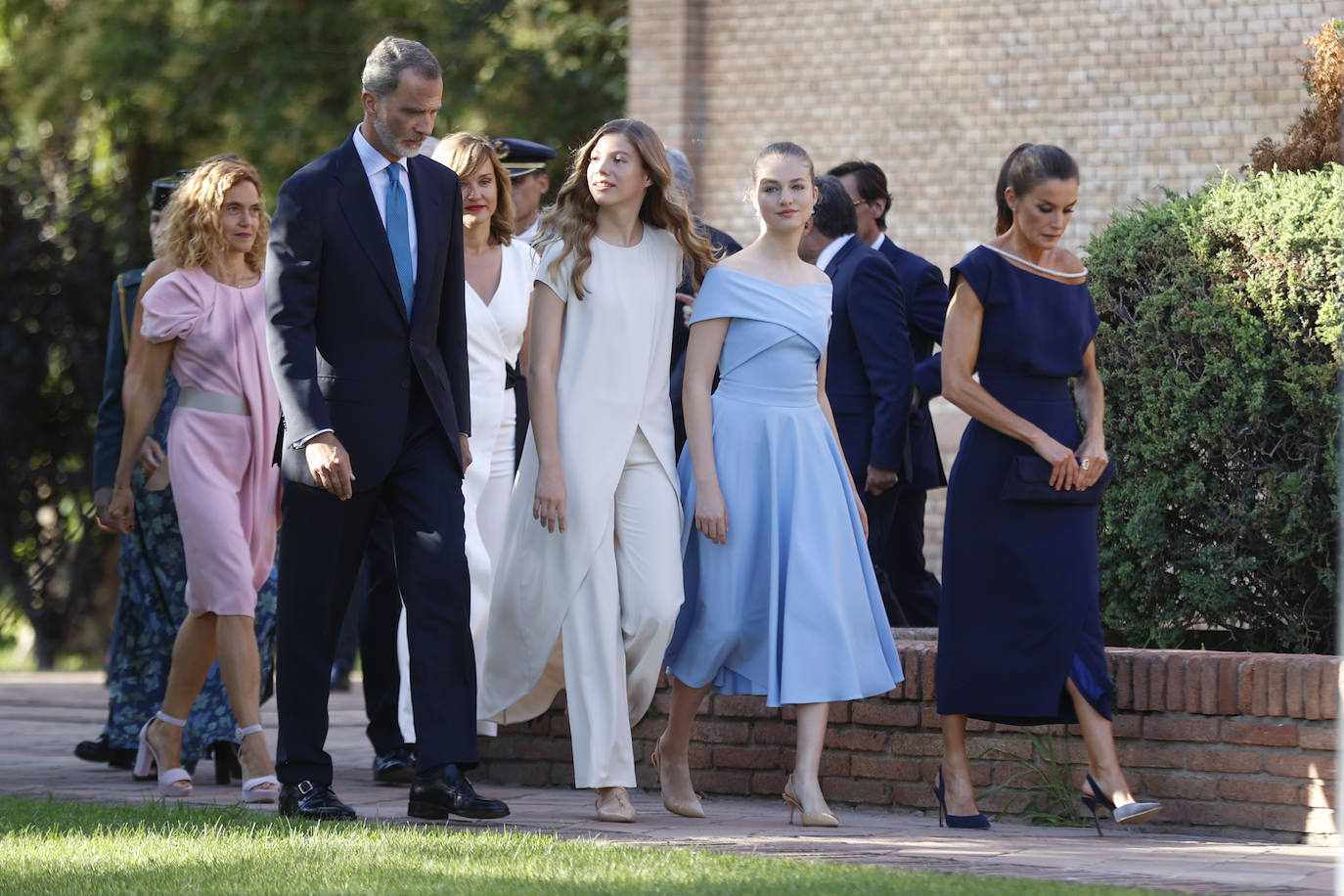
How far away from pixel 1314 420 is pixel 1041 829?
62.9 inches

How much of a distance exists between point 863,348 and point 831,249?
41 cm

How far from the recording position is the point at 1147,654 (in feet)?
19.6

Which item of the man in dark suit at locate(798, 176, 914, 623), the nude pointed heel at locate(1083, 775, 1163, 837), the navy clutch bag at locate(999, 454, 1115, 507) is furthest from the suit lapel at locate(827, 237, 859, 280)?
the nude pointed heel at locate(1083, 775, 1163, 837)

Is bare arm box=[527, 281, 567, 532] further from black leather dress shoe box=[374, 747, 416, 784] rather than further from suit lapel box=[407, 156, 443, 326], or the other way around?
black leather dress shoe box=[374, 747, 416, 784]

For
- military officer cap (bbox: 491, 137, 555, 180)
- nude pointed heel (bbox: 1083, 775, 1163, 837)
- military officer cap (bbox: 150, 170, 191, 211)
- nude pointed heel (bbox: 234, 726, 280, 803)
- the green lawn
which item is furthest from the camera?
military officer cap (bbox: 491, 137, 555, 180)

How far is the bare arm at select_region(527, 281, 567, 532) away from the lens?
576 centimetres

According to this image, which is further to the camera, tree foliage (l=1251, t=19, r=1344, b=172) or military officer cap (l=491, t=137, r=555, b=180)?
military officer cap (l=491, t=137, r=555, b=180)

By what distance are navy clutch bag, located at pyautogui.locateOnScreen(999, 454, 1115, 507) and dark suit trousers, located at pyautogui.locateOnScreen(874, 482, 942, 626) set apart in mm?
2350

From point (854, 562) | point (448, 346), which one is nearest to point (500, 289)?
point (448, 346)

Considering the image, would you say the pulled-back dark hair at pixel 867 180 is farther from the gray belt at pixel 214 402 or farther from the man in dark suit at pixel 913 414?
the gray belt at pixel 214 402

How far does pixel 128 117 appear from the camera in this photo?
19859mm

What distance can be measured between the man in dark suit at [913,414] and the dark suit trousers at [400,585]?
2.58 m

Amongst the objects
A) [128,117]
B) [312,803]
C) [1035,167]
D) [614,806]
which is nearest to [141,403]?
[312,803]

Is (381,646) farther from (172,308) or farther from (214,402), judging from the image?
(172,308)
